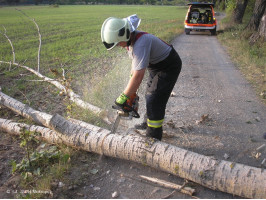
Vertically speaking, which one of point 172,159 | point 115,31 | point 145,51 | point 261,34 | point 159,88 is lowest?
point 172,159

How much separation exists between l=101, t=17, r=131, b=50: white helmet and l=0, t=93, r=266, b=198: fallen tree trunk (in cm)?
116

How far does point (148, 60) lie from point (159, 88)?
1.49ft

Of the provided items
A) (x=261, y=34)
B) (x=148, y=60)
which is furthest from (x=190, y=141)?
(x=261, y=34)

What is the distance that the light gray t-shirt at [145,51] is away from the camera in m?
2.64

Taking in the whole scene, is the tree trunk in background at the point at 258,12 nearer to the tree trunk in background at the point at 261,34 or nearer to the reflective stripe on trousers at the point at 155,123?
the tree trunk in background at the point at 261,34

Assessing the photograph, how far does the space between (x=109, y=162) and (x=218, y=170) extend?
4.39ft

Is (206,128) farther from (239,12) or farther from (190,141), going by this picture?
(239,12)

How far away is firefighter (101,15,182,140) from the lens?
2.66m

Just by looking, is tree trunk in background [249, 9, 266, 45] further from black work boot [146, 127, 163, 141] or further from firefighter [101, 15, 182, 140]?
black work boot [146, 127, 163, 141]

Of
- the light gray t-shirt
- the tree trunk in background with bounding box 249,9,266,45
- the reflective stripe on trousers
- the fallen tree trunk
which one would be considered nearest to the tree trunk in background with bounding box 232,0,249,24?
the tree trunk in background with bounding box 249,9,266,45

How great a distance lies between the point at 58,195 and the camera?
2494mm

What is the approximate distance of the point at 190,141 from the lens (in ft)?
11.3

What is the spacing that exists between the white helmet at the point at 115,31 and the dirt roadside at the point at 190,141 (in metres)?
1.49

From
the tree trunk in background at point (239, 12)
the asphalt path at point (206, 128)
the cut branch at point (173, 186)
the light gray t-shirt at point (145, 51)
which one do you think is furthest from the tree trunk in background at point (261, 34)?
the tree trunk in background at point (239, 12)
